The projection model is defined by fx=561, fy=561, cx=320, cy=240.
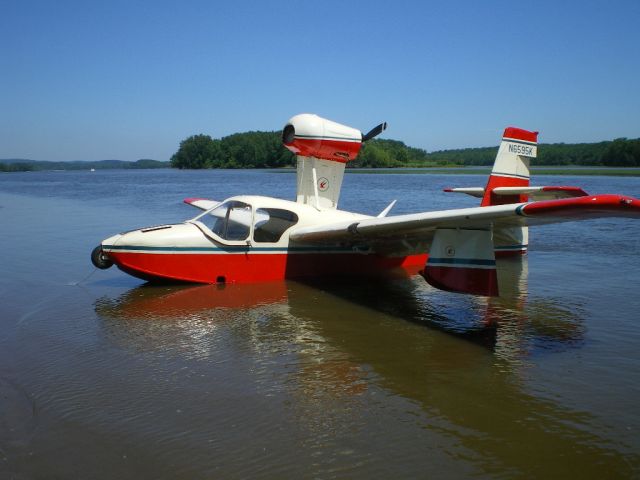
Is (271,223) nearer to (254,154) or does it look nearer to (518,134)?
(518,134)

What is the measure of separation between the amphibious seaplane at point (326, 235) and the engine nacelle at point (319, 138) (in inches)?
0.8

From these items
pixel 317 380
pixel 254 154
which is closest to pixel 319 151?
pixel 317 380

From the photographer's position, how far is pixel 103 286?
9602 mm

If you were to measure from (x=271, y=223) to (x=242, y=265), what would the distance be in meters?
0.89

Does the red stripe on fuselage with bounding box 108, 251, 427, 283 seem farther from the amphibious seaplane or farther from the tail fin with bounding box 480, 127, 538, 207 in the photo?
the tail fin with bounding box 480, 127, 538, 207

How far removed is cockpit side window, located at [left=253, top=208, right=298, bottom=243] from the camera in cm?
966

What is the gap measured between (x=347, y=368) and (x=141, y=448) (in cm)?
229

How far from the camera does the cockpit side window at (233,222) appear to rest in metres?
9.49

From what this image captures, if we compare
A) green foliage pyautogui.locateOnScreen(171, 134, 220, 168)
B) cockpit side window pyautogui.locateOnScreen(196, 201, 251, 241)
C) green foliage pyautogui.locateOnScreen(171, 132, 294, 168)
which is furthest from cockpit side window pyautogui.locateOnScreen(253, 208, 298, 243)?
green foliage pyautogui.locateOnScreen(171, 134, 220, 168)

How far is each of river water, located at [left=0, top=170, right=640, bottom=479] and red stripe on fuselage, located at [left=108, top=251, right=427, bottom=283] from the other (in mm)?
295

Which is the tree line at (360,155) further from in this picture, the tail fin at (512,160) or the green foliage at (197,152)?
the tail fin at (512,160)

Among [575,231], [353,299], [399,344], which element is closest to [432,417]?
[399,344]

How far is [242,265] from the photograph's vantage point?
962 centimetres

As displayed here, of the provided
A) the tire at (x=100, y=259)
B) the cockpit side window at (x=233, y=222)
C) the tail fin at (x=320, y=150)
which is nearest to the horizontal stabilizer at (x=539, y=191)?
the tail fin at (x=320, y=150)
